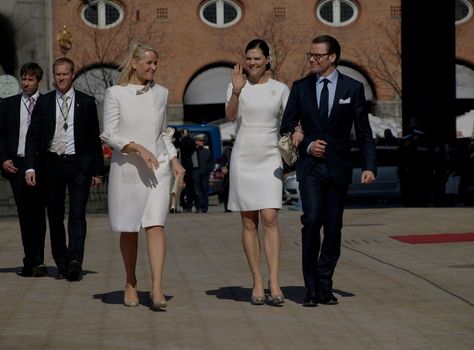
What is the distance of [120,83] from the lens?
1044 cm

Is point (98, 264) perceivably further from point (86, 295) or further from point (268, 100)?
point (268, 100)

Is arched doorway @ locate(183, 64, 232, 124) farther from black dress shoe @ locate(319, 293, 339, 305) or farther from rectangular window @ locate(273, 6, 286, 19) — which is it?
black dress shoe @ locate(319, 293, 339, 305)

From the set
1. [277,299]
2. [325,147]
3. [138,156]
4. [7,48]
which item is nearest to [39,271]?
[138,156]

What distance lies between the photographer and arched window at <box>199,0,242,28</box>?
60875mm

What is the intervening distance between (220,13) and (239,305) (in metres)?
51.2

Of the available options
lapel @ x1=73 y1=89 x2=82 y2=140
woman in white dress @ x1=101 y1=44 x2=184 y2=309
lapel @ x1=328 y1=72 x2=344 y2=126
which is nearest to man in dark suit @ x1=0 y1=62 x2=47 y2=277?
lapel @ x1=73 y1=89 x2=82 y2=140

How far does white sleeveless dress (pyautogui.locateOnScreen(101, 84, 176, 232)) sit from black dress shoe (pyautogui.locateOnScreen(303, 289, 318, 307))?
45.3 inches

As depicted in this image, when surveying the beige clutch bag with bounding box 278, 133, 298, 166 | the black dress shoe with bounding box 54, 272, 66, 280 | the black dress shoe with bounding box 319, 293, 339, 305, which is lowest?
the black dress shoe with bounding box 54, 272, 66, 280

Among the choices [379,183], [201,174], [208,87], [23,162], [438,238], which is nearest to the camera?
[23,162]

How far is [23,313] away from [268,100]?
232cm

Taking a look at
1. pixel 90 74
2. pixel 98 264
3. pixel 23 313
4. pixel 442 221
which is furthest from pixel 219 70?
pixel 23 313

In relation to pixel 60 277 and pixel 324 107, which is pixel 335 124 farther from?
pixel 60 277

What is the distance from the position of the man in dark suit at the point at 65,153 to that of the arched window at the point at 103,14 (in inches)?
1876

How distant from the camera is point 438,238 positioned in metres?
16.6
